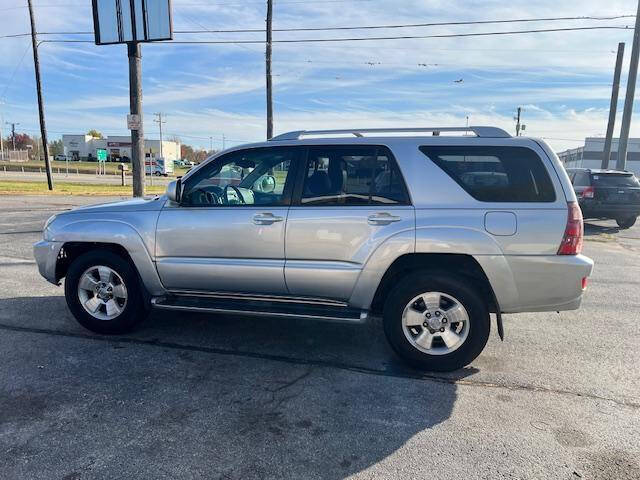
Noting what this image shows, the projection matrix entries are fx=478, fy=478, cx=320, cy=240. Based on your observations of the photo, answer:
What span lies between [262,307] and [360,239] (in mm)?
1057

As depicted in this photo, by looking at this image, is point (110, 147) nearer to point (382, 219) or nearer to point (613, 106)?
point (613, 106)

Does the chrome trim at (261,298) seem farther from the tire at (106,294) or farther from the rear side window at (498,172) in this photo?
the rear side window at (498,172)

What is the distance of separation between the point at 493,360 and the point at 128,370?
3154 mm

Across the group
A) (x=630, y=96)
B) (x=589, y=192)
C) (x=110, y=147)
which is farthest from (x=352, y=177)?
(x=110, y=147)

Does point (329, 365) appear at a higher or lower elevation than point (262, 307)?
lower

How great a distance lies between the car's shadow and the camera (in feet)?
9.34

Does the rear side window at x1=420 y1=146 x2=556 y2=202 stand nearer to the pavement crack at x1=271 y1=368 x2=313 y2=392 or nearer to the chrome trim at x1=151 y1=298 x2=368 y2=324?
the chrome trim at x1=151 y1=298 x2=368 y2=324

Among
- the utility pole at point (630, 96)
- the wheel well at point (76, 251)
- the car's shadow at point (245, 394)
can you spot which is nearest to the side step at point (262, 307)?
the car's shadow at point (245, 394)

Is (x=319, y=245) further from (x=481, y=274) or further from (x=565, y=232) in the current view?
(x=565, y=232)

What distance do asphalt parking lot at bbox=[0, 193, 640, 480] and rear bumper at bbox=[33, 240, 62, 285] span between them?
0.58m

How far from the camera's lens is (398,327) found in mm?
3957

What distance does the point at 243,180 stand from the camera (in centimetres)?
462

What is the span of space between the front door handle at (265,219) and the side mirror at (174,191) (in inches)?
31.5

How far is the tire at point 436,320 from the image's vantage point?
386 centimetres
